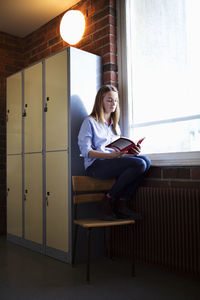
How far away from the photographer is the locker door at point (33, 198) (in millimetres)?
3029

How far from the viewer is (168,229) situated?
2326 millimetres

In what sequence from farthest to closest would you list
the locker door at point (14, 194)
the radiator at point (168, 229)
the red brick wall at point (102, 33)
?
the locker door at point (14, 194) → the red brick wall at point (102, 33) → the radiator at point (168, 229)

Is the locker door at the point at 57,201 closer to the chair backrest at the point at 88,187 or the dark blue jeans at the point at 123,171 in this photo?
the chair backrest at the point at 88,187

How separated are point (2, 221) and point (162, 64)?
269 centimetres

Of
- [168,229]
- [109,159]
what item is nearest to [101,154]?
[109,159]

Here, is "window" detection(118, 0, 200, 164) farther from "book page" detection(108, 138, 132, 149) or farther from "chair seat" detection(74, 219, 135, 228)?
"chair seat" detection(74, 219, 135, 228)

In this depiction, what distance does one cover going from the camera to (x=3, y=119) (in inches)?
156

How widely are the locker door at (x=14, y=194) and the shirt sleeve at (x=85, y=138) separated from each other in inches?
42.1

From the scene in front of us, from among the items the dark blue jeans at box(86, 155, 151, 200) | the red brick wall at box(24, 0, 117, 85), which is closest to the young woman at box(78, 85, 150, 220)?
the dark blue jeans at box(86, 155, 151, 200)

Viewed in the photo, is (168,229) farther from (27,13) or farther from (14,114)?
(27,13)

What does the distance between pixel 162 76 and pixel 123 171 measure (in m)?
0.90

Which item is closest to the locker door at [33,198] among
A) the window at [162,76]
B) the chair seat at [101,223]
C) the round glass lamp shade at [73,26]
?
the chair seat at [101,223]

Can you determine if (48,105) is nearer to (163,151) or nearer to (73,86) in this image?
(73,86)

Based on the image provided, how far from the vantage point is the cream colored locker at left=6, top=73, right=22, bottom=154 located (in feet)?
11.1
